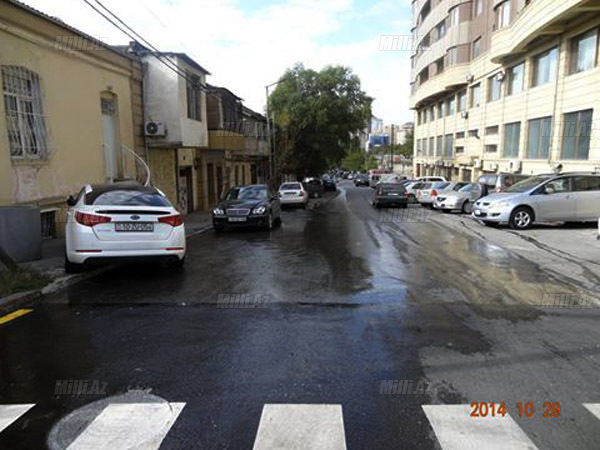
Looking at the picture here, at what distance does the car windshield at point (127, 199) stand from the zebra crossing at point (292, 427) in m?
4.44

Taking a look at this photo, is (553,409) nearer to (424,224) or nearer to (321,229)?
(321,229)

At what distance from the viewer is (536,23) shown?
19.8 m

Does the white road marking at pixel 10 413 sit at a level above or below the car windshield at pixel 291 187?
below

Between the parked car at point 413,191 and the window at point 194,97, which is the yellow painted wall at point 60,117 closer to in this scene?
the window at point 194,97

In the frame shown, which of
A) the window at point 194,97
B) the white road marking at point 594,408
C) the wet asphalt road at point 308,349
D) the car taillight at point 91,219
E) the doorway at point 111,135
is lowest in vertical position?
the wet asphalt road at point 308,349

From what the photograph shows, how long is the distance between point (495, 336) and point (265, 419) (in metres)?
2.86

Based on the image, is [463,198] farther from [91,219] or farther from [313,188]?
[313,188]

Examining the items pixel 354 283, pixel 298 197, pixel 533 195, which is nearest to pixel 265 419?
pixel 354 283

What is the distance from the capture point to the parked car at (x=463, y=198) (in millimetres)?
19766

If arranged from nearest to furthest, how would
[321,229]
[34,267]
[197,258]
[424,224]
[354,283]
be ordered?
[354,283] → [34,267] → [197,258] → [321,229] → [424,224]

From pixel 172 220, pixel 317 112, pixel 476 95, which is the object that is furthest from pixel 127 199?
pixel 317 112

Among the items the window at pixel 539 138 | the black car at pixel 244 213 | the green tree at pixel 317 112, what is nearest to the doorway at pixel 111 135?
the black car at pixel 244 213

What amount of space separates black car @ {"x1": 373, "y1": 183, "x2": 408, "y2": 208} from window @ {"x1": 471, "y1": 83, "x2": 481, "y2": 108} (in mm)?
12018

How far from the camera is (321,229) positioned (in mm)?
14984
